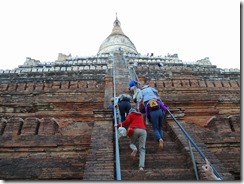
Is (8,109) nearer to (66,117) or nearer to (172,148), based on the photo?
(66,117)

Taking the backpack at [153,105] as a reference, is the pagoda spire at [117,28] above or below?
above

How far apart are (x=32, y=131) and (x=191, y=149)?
12.7 ft

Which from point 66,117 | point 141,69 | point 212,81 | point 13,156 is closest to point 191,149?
point 13,156

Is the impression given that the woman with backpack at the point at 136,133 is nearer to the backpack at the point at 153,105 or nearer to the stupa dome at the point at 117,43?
the backpack at the point at 153,105

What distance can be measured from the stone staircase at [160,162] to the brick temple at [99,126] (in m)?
0.02

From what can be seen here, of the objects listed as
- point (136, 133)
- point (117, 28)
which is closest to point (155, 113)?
point (136, 133)

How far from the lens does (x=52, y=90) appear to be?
35.0 ft

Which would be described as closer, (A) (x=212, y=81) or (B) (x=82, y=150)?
(B) (x=82, y=150)

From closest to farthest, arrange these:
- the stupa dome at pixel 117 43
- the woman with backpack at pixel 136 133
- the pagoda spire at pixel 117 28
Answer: the woman with backpack at pixel 136 133
the stupa dome at pixel 117 43
the pagoda spire at pixel 117 28

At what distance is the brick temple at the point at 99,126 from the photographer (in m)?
5.83

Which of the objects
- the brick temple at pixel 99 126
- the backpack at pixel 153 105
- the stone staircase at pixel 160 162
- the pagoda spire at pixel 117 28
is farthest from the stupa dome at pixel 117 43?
the stone staircase at pixel 160 162

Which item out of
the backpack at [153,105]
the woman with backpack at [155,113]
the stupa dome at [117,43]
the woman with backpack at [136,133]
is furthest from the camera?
the stupa dome at [117,43]

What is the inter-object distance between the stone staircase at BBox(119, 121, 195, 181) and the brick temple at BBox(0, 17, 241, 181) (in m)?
0.02

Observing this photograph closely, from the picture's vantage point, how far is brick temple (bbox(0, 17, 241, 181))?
583 cm
